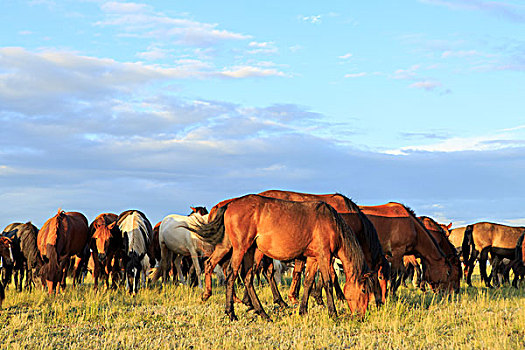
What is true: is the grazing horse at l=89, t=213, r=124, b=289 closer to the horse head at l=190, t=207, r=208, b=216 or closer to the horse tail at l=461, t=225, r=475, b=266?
the horse head at l=190, t=207, r=208, b=216

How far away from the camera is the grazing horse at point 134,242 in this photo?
13977 millimetres

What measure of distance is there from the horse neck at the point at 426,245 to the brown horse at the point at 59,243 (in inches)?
344

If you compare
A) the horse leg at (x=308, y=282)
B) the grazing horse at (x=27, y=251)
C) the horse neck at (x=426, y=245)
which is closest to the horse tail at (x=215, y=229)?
the horse leg at (x=308, y=282)

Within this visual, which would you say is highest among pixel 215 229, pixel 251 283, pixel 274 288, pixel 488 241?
pixel 215 229

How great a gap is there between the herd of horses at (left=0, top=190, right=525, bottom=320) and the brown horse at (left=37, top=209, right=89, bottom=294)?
0.03m

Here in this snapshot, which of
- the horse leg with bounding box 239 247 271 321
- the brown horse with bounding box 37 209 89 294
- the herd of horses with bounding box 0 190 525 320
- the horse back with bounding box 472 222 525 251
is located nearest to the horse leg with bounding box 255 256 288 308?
the herd of horses with bounding box 0 190 525 320

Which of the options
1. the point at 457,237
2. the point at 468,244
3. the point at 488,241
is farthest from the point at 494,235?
the point at 457,237

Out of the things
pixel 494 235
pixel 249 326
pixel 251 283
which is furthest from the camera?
pixel 494 235

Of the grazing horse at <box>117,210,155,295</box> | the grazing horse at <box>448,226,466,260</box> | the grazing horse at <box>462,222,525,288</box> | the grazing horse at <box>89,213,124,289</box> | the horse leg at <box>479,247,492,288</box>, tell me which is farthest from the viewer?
the grazing horse at <box>448,226,466,260</box>

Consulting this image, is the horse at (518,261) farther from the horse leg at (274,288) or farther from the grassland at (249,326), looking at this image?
the horse leg at (274,288)

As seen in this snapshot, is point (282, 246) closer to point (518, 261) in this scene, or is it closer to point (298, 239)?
point (298, 239)

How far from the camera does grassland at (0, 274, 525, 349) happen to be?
8.09 m

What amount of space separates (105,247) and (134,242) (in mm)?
1015

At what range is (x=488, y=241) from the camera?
60.9 feet
